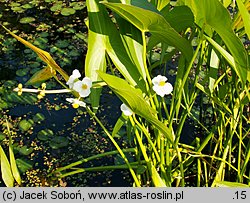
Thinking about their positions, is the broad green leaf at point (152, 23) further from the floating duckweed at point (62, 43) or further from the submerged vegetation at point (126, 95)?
the floating duckweed at point (62, 43)

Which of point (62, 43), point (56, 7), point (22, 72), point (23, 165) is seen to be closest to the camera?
point (23, 165)

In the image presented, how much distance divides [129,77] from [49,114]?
883mm

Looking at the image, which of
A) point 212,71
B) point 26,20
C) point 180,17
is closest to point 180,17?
point 180,17

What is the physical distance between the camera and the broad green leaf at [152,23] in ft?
2.71

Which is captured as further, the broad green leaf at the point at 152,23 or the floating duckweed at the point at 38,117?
the floating duckweed at the point at 38,117

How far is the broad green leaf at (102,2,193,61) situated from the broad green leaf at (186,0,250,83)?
0.20 ft

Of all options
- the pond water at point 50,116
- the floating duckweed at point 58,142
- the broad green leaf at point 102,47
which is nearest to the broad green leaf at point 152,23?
the broad green leaf at point 102,47

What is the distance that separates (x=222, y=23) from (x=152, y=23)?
13cm

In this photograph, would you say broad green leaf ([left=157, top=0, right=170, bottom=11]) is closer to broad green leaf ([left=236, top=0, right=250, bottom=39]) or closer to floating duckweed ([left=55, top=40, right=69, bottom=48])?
broad green leaf ([left=236, top=0, right=250, bottom=39])

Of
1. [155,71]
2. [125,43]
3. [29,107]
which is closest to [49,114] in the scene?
[29,107]

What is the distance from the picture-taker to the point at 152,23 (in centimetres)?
87

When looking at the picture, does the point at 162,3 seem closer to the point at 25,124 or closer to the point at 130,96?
the point at 130,96
